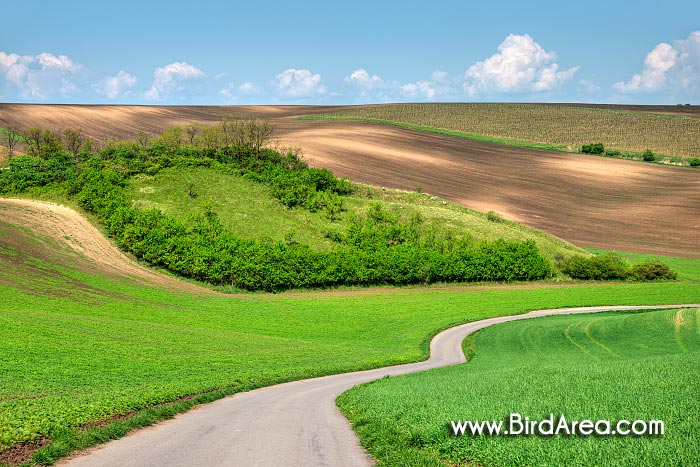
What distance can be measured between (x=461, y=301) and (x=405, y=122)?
10673 cm

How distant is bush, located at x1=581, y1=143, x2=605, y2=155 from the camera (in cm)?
14212

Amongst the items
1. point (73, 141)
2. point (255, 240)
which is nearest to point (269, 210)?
point (255, 240)

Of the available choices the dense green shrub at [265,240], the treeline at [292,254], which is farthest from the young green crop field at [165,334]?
the dense green shrub at [265,240]

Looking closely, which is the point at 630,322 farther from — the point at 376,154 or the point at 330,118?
the point at 330,118

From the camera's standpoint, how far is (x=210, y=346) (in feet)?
Answer: 136

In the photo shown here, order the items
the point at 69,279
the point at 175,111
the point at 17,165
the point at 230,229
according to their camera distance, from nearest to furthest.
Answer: the point at 69,279 < the point at 230,229 < the point at 17,165 < the point at 175,111

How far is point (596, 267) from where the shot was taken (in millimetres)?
88438

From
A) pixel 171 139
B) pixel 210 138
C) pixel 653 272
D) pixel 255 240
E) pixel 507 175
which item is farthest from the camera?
pixel 507 175

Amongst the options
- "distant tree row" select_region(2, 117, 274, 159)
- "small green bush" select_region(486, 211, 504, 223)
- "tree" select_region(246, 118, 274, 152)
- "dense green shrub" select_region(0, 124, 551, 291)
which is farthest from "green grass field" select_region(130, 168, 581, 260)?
"distant tree row" select_region(2, 117, 274, 159)

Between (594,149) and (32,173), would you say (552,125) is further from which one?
(32,173)

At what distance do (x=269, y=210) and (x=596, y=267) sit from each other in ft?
158

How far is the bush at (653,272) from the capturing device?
8662cm

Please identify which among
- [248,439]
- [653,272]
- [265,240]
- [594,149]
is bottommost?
[653,272]

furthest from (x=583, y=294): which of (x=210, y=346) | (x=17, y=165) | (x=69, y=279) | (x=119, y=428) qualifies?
(x=17, y=165)
